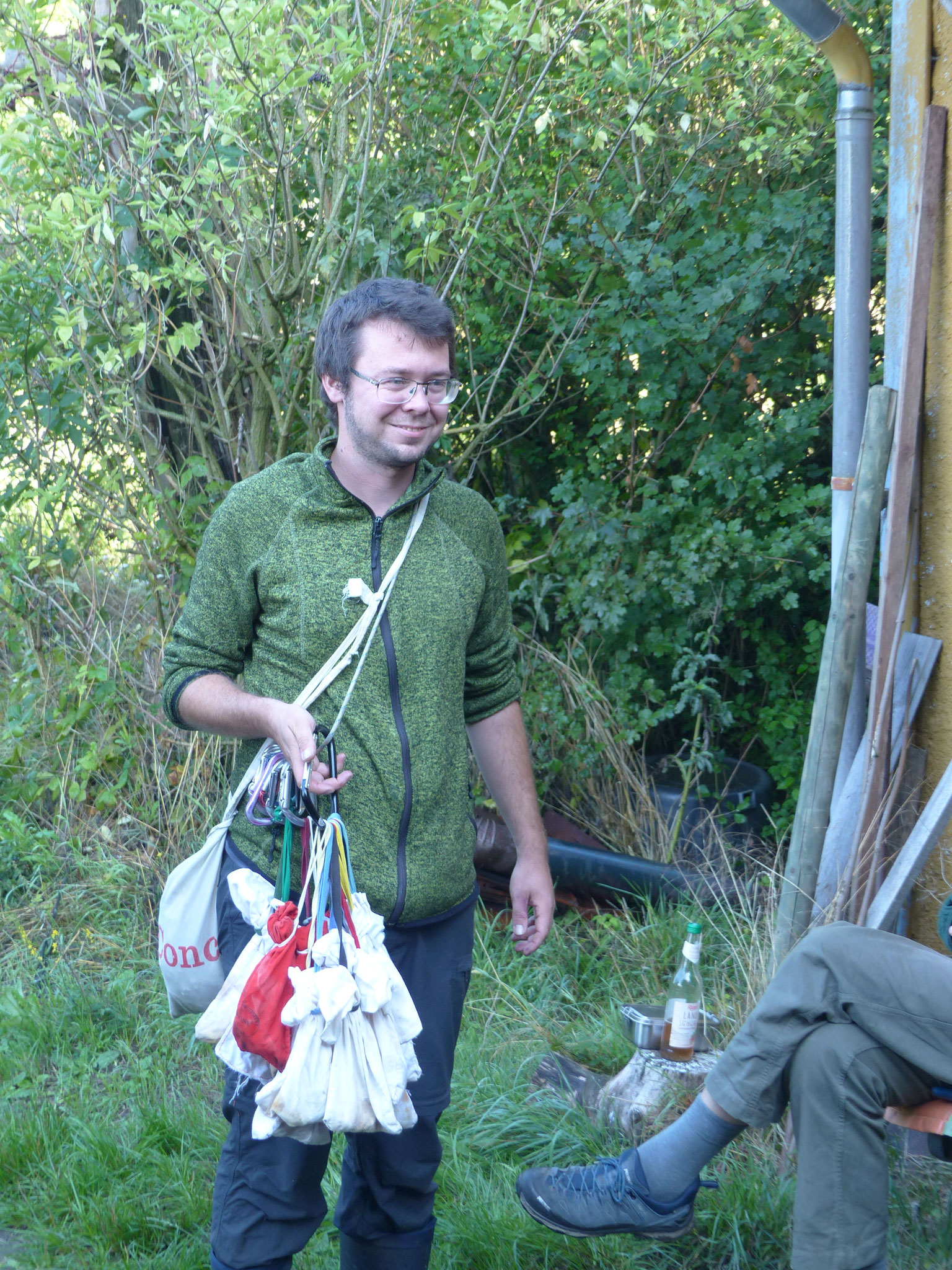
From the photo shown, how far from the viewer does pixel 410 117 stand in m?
4.62

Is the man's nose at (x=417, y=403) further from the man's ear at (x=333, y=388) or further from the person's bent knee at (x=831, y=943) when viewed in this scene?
the person's bent knee at (x=831, y=943)

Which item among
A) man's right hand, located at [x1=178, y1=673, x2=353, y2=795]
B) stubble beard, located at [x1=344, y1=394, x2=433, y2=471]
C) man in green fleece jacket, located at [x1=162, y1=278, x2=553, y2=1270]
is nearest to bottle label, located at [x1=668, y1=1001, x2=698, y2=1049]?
man in green fleece jacket, located at [x1=162, y1=278, x2=553, y2=1270]

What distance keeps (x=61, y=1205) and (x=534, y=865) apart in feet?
5.03

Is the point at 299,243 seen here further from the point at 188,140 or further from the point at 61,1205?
the point at 61,1205

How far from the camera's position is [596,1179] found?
2.48 metres

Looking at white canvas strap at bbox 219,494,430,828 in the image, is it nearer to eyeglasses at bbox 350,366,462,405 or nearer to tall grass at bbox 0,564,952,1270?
eyeglasses at bbox 350,366,462,405

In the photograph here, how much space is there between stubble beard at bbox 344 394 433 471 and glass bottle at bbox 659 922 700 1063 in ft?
5.74

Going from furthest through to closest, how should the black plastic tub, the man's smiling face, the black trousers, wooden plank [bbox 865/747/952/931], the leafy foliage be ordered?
1. the black plastic tub
2. the leafy foliage
3. wooden plank [bbox 865/747/952/931]
4. the man's smiling face
5. the black trousers

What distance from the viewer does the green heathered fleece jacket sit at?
6.93ft

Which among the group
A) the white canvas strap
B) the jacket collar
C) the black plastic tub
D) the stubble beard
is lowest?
the black plastic tub

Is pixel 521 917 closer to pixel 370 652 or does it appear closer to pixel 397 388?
pixel 370 652

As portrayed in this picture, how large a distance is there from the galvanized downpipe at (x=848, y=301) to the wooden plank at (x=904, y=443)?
0.15m

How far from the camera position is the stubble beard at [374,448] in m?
2.14

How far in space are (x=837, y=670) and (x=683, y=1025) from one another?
1048 millimetres
